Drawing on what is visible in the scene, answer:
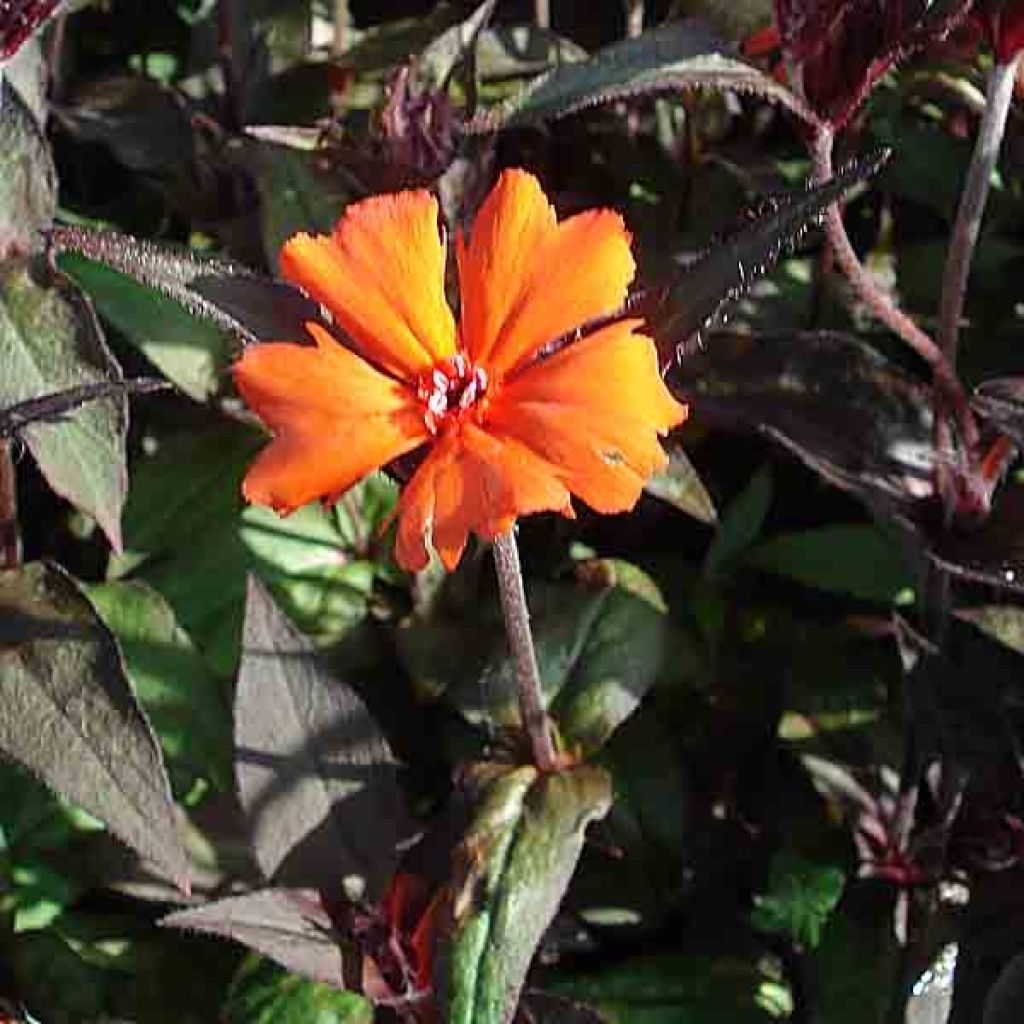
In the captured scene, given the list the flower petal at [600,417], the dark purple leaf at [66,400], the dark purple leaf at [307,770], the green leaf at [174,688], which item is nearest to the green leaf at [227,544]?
the green leaf at [174,688]

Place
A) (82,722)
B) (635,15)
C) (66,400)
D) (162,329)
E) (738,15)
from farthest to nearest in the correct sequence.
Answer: (635,15) → (162,329) → (738,15) → (82,722) → (66,400)

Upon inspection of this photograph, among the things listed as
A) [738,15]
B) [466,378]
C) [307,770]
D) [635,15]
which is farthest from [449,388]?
[635,15]

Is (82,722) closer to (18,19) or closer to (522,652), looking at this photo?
(522,652)

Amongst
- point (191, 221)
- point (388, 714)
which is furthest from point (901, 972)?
point (191, 221)

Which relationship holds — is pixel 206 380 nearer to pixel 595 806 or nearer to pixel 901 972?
pixel 595 806

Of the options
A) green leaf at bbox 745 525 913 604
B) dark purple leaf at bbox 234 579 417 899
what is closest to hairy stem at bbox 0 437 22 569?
dark purple leaf at bbox 234 579 417 899

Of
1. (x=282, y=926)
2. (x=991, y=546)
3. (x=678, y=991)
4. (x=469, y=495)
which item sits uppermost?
(x=469, y=495)

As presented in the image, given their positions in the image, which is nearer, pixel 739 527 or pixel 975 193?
pixel 975 193
